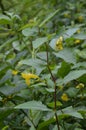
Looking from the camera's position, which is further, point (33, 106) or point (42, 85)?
point (42, 85)

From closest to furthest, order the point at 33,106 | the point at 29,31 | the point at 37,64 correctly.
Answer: the point at 33,106 → the point at 37,64 → the point at 29,31

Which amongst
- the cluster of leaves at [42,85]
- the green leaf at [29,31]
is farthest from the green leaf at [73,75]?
the green leaf at [29,31]

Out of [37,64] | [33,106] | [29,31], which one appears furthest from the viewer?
[29,31]

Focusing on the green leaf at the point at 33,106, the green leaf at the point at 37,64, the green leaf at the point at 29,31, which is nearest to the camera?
the green leaf at the point at 33,106

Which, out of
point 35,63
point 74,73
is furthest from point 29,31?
point 74,73

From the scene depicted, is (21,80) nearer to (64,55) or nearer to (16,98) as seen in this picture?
(16,98)

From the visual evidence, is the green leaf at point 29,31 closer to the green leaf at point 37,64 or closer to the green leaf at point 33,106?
the green leaf at point 37,64

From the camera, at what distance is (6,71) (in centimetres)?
139

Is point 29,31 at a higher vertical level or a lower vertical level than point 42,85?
higher

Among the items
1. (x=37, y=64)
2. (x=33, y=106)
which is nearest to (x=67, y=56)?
(x=37, y=64)

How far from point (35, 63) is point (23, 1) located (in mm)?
1897

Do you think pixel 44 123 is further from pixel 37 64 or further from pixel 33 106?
pixel 37 64

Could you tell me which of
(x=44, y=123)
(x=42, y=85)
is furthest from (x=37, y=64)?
(x=44, y=123)

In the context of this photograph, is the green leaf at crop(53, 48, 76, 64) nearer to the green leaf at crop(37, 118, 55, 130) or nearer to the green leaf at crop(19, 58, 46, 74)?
the green leaf at crop(19, 58, 46, 74)
